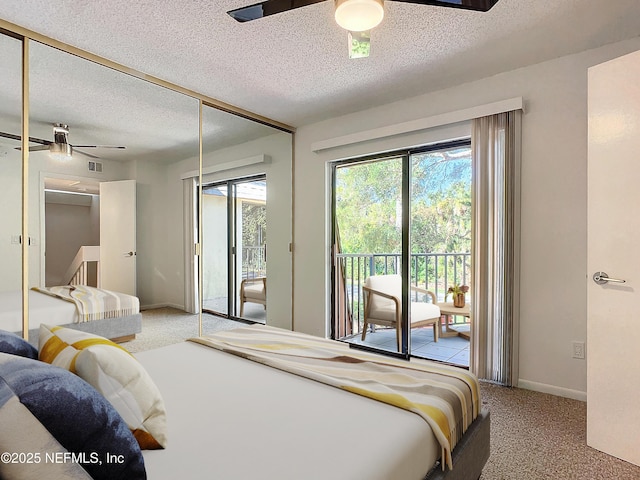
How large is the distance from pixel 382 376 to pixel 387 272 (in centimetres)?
249

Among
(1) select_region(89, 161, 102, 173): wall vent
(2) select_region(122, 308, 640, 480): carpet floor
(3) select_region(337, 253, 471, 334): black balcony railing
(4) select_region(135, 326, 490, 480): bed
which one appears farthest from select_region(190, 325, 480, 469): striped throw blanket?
(3) select_region(337, 253, 471, 334): black balcony railing

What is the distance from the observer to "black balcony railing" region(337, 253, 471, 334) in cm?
401

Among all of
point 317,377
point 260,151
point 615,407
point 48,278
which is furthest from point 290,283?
point 615,407

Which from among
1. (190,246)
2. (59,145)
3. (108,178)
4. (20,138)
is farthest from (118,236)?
(20,138)

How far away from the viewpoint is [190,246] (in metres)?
3.37

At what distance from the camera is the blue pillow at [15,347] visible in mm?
1157

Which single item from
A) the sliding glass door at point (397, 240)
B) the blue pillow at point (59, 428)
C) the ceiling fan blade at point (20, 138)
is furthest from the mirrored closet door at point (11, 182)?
the sliding glass door at point (397, 240)

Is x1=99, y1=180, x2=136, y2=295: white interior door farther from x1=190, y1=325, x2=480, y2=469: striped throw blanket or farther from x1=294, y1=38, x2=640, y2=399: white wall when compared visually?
x1=294, y1=38, x2=640, y2=399: white wall

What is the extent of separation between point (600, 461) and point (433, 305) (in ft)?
6.97

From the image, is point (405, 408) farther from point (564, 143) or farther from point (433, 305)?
point (433, 305)

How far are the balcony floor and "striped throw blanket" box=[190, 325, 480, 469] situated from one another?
190 cm

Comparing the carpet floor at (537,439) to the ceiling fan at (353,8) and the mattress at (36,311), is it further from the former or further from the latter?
the ceiling fan at (353,8)

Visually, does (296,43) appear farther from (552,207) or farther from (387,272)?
(387,272)

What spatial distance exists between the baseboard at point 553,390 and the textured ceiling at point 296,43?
95.1 inches
